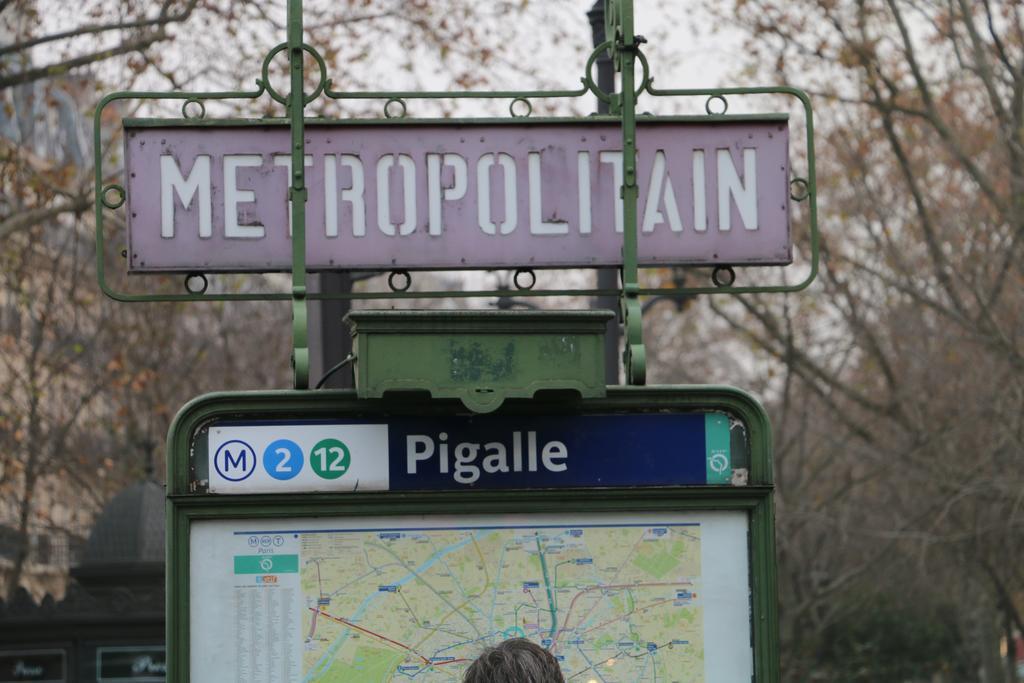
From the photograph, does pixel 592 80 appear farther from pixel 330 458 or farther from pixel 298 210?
pixel 330 458

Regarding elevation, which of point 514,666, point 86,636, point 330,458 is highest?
point 330,458

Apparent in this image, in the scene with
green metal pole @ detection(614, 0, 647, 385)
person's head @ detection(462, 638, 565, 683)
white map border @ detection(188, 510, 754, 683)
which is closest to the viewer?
person's head @ detection(462, 638, 565, 683)

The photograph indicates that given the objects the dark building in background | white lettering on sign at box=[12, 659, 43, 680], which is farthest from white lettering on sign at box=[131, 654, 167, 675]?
white lettering on sign at box=[12, 659, 43, 680]

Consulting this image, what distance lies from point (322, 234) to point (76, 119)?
1511cm

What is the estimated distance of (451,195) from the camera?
→ 15.0 ft

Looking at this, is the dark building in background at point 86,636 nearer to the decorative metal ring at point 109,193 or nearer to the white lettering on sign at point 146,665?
the white lettering on sign at point 146,665

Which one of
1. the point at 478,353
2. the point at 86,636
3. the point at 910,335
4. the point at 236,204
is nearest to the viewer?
the point at 478,353

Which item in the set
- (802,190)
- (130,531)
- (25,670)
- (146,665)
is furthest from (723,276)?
(130,531)

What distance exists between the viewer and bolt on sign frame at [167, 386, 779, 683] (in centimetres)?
427

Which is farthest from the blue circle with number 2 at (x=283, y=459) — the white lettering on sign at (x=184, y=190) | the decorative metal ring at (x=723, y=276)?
the decorative metal ring at (x=723, y=276)

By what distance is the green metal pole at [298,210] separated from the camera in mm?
4325

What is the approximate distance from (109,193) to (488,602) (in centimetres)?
160

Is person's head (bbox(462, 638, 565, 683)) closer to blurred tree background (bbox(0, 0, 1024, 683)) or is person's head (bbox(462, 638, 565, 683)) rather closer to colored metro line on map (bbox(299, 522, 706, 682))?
colored metro line on map (bbox(299, 522, 706, 682))

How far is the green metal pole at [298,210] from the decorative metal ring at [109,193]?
491 millimetres
